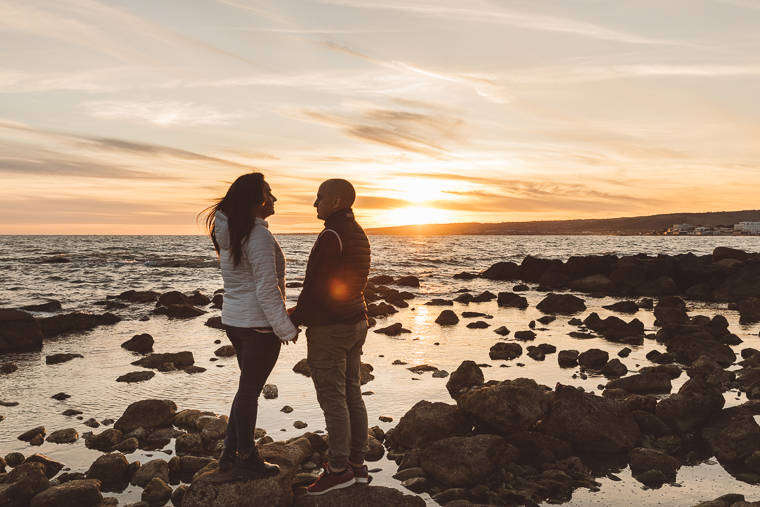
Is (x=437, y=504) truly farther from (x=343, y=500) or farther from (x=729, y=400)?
(x=729, y=400)

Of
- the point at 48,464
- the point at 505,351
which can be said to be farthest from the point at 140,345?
the point at 505,351

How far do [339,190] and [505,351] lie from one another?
8025 millimetres

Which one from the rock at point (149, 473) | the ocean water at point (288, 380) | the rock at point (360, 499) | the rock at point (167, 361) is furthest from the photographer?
the rock at point (167, 361)

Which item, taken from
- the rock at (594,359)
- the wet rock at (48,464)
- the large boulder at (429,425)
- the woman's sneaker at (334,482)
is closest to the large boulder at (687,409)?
the large boulder at (429,425)

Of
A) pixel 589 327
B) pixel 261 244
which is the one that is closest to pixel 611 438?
pixel 261 244

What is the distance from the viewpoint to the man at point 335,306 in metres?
4.16

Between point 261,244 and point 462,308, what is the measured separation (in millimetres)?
17213

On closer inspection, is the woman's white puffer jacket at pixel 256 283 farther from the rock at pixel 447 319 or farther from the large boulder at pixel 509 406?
the rock at pixel 447 319

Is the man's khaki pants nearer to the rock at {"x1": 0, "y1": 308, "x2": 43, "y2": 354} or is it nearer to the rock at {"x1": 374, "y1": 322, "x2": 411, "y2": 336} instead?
the rock at {"x1": 374, "y1": 322, "x2": 411, "y2": 336}

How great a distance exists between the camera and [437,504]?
482 centimetres

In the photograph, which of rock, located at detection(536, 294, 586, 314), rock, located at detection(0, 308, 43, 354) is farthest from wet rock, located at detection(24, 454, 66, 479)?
rock, located at detection(536, 294, 586, 314)

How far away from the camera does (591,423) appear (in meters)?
6.18

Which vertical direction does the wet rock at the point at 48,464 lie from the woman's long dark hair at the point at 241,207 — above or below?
below

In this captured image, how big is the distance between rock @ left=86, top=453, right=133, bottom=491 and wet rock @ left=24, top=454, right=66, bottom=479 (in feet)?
1.36
